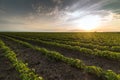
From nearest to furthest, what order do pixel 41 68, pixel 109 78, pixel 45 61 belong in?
pixel 109 78 < pixel 41 68 < pixel 45 61

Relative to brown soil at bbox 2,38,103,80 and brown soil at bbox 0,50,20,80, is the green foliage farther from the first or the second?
brown soil at bbox 0,50,20,80

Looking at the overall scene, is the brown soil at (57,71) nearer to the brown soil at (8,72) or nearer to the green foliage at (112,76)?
the green foliage at (112,76)

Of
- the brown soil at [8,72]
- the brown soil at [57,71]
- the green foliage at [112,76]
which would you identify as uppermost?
the green foliage at [112,76]

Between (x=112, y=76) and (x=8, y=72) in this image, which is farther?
(x=8, y=72)

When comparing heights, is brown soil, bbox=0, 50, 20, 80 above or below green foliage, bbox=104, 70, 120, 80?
below

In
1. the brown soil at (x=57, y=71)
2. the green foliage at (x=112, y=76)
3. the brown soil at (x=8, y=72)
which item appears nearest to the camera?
the green foliage at (x=112, y=76)

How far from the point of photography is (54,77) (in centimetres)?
825

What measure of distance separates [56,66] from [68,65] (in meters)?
0.80

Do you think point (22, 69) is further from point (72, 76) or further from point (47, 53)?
point (47, 53)

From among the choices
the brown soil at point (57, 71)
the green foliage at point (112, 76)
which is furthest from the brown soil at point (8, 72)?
the green foliage at point (112, 76)

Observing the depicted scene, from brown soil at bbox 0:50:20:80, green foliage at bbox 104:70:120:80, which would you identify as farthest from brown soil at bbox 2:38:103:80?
brown soil at bbox 0:50:20:80

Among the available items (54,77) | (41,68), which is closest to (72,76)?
(54,77)

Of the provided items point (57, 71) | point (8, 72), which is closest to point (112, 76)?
point (57, 71)

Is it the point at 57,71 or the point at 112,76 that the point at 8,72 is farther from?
the point at 112,76
